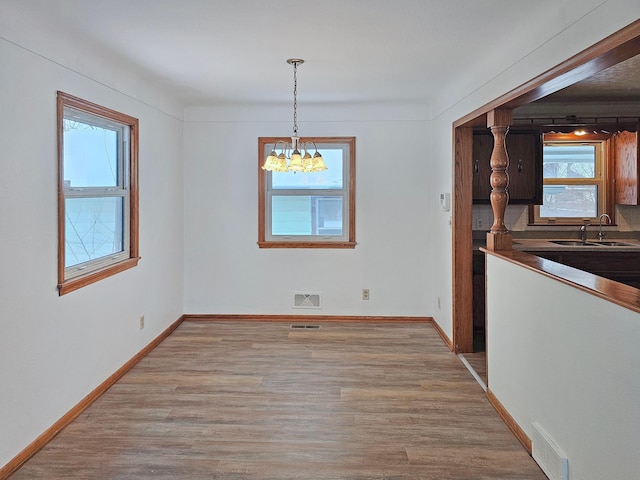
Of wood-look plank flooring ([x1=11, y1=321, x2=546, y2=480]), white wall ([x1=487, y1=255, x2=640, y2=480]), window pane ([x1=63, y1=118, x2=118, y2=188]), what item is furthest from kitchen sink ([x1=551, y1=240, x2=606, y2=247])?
window pane ([x1=63, y1=118, x2=118, y2=188])

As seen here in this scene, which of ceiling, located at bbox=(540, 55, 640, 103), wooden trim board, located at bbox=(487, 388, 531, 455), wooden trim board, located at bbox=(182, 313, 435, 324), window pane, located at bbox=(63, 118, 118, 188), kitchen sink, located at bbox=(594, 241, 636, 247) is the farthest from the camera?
wooden trim board, located at bbox=(182, 313, 435, 324)

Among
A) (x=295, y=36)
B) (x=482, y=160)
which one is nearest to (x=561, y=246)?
(x=482, y=160)

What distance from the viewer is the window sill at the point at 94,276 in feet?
11.0

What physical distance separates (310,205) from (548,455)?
395 centimetres

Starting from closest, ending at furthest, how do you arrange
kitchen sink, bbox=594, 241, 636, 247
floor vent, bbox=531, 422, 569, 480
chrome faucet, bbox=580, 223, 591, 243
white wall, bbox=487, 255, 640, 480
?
white wall, bbox=487, 255, 640, 480, floor vent, bbox=531, 422, 569, 480, kitchen sink, bbox=594, 241, 636, 247, chrome faucet, bbox=580, 223, 591, 243

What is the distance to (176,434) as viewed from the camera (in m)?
3.23

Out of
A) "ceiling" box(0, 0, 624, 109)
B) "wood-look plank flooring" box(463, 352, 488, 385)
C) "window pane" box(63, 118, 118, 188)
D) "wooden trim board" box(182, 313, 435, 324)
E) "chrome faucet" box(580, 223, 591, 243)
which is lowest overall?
"wood-look plank flooring" box(463, 352, 488, 385)

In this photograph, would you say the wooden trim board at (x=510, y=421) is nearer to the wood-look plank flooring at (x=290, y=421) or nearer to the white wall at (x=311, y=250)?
the wood-look plank flooring at (x=290, y=421)

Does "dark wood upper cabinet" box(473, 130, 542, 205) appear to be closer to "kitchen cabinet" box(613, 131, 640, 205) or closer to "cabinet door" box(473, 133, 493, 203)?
"cabinet door" box(473, 133, 493, 203)

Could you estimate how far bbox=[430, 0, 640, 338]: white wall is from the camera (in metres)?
2.21

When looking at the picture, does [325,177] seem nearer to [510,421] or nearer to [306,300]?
[306,300]

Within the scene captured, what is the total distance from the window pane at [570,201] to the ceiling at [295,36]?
1685 mm

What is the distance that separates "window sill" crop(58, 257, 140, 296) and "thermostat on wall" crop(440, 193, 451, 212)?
2.77 metres

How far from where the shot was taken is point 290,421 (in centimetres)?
343
